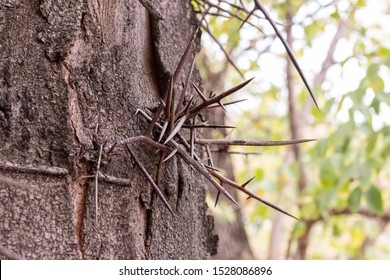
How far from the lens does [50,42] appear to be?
0.74 metres

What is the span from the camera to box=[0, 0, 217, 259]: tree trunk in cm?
69

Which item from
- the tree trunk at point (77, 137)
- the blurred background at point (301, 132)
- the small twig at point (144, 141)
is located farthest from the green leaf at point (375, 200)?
the small twig at point (144, 141)

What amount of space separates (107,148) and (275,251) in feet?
9.69

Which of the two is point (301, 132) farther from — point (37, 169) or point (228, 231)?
point (37, 169)

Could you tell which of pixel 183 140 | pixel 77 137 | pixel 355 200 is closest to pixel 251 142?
pixel 183 140

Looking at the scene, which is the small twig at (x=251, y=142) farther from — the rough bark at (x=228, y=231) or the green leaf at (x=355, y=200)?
the green leaf at (x=355, y=200)

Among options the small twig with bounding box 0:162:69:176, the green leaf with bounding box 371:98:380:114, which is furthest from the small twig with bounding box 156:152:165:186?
the green leaf with bounding box 371:98:380:114

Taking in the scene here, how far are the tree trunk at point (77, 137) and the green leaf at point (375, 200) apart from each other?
1.50 m

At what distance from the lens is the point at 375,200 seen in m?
2.19

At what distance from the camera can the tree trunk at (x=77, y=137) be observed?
69 cm

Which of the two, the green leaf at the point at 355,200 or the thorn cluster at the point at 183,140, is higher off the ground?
the thorn cluster at the point at 183,140
